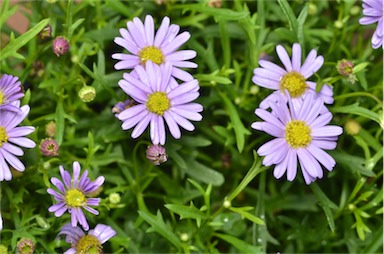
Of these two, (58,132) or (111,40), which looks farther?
(111,40)

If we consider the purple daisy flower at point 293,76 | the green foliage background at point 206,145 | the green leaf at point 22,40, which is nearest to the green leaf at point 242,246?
the green foliage background at point 206,145

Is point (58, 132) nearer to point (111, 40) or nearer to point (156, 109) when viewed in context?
point (156, 109)

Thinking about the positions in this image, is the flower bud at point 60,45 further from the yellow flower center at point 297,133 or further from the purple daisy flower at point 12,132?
the yellow flower center at point 297,133

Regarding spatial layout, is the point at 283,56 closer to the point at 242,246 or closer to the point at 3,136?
the point at 242,246

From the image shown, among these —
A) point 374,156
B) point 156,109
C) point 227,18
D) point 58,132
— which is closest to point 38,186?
point 58,132

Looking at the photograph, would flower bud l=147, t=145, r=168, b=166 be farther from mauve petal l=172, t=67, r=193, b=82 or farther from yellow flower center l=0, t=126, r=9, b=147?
yellow flower center l=0, t=126, r=9, b=147

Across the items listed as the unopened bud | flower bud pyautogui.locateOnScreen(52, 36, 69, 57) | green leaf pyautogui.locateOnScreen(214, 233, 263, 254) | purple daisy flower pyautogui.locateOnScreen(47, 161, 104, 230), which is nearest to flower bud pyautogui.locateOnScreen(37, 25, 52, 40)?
flower bud pyautogui.locateOnScreen(52, 36, 69, 57)
